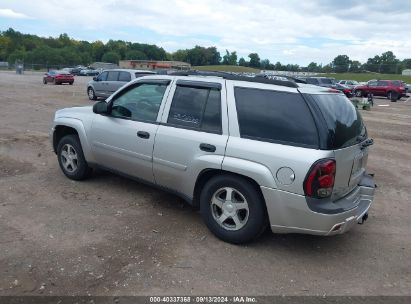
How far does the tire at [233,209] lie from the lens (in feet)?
13.2

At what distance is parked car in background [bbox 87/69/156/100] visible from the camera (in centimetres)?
1836

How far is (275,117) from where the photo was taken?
13.1 ft

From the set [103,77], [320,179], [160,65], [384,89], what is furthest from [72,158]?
[160,65]

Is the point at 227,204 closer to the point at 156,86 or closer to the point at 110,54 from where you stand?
the point at 156,86

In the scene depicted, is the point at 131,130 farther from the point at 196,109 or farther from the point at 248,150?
the point at 248,150

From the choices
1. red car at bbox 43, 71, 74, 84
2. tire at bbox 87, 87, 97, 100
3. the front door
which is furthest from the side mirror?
red car at bbox 43, 71, 74, 84

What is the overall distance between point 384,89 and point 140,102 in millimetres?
32075

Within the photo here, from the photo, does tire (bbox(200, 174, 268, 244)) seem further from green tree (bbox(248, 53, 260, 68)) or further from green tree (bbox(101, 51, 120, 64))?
→ green tree (bbox(101, 51, 120, 64))

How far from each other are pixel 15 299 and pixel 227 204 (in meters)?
2.10

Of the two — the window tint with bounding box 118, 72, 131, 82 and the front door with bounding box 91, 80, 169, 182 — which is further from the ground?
the window tint with bounding box 118, 72, 131, 82

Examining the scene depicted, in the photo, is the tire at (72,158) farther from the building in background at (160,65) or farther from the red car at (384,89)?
the red car at (384,89)

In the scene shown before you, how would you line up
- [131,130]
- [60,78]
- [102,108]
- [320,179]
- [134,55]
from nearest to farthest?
[320,179]
[131,130]
[102,108]
[60,78]
[134,55]

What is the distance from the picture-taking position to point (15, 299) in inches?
126

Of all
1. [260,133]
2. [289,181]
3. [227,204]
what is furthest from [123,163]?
[289,181]
